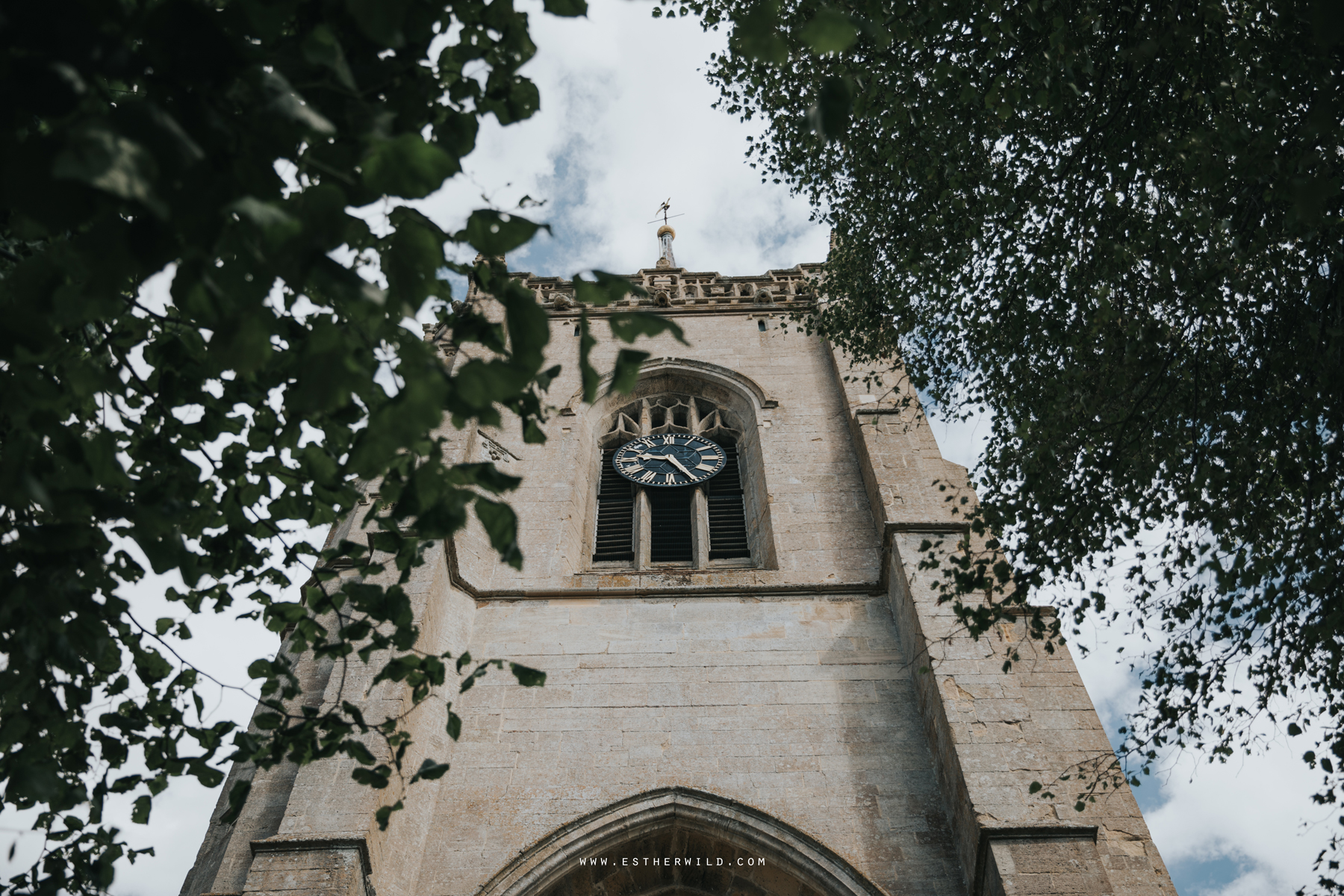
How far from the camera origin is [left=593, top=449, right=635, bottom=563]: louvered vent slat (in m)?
12.8

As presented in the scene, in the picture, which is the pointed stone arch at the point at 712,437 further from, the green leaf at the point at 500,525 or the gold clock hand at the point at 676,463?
the green leaf at the point at 500,525

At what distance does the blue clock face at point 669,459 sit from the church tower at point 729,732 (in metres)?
0.92

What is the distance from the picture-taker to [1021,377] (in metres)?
7.40

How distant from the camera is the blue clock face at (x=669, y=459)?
13.9m

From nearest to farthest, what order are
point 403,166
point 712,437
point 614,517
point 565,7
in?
point 403,166
point 565,7
point 614,517
point 712,437

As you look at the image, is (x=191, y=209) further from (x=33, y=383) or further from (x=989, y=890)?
(x=989, y=890)

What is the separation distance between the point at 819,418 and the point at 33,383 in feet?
38.2

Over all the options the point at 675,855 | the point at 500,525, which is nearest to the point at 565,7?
the point at 500,525

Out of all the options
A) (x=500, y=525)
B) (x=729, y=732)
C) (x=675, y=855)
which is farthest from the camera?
(x=729, y=732)

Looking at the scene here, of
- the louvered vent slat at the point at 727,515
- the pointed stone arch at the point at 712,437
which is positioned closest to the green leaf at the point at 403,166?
the pointed stone arch at the point at 712,437

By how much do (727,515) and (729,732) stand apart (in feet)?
14.9

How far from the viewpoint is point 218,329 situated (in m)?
2.44

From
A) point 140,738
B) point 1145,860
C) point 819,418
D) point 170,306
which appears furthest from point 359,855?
point 819,418

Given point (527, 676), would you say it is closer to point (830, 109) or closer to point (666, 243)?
point (830, 109)
